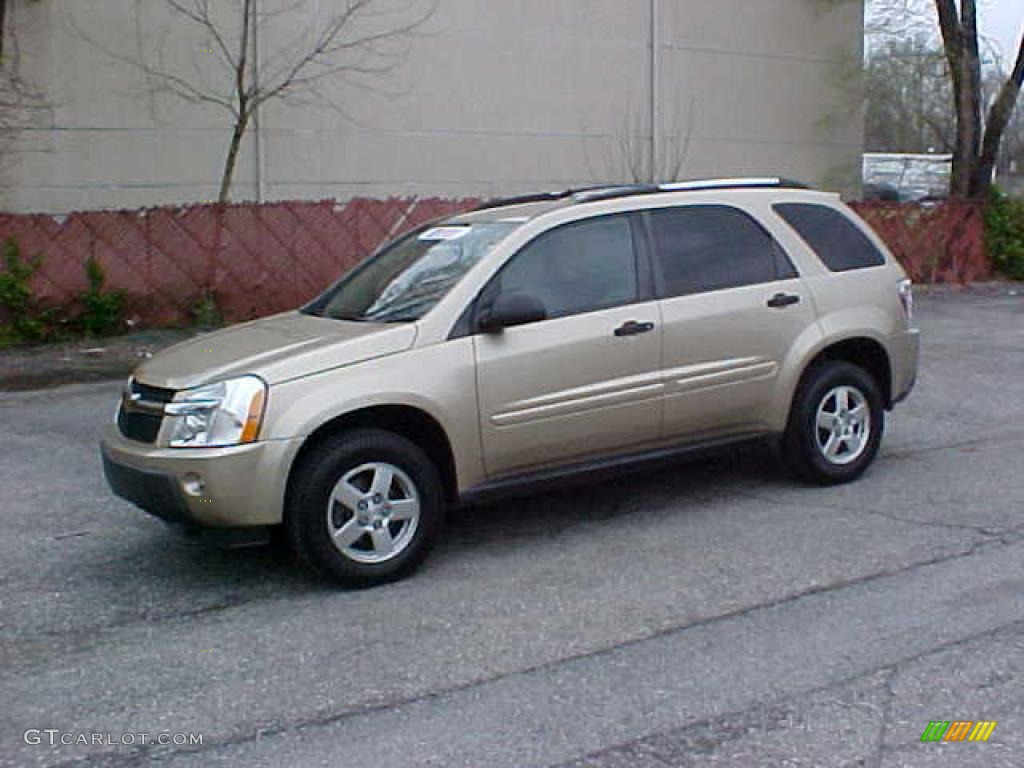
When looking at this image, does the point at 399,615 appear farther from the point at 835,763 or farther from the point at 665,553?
the point at 835,763

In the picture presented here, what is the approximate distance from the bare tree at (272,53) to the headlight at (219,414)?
11911 mm

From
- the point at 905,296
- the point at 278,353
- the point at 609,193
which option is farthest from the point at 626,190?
the point at 278,353

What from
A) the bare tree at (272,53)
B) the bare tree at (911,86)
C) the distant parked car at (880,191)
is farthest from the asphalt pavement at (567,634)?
the distant parked car at (880,191)

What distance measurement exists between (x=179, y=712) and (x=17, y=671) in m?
0.90

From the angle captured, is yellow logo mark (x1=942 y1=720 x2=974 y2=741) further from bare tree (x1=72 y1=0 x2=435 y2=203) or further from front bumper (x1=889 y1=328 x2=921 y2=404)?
bare tree (x1=72 y1=0 x2=435 y2=203)

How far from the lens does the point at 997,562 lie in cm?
660

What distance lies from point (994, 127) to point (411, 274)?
66.1 ft

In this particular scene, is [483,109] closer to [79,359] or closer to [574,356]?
[79,359]

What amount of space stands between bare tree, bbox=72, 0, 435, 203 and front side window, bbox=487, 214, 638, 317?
11182 millimetres

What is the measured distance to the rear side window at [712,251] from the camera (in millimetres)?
7578

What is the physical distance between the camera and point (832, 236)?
8.27m

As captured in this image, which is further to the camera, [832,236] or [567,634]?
[832,236]

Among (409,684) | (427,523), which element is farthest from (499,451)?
(409,684)

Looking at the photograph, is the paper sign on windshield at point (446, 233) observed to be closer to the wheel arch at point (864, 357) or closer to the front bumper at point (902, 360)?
the wheel arch at point (864, 357)
